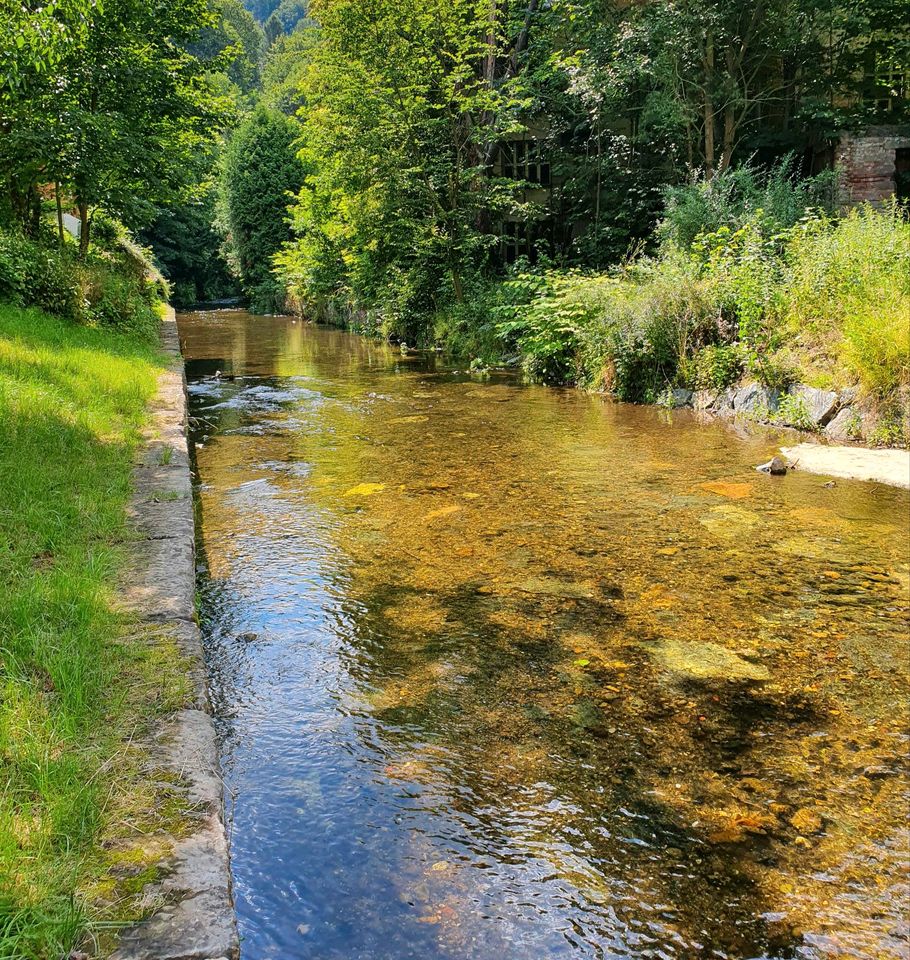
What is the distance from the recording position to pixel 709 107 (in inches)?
560

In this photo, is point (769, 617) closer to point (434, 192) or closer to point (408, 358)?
point (408, 358)

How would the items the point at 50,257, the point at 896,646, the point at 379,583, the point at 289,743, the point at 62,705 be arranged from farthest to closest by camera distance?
the point at 50,257
the point at 379,583
the point at 896,646
the point at 289,743
the point at 62,705

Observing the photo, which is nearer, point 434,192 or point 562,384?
point 562,384

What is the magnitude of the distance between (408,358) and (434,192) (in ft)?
12.8

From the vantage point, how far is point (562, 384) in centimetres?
1197

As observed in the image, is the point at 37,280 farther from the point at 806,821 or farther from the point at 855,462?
the point at 806,821

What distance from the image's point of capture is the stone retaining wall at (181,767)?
1.69 m

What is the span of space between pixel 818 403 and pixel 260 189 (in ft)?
103

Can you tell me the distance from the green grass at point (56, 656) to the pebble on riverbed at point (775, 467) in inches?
205

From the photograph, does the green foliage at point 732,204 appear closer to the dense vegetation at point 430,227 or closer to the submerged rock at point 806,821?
the dense vegetation at point 430,227

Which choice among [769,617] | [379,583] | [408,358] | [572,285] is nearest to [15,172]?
[408,358]

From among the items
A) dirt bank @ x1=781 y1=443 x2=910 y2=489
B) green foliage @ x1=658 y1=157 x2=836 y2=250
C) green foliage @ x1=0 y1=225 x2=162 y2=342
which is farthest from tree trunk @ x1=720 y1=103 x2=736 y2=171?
green foliage @ x1=0 y1=225 x2=162 y2=342

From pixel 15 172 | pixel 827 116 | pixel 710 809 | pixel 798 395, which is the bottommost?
pixel 710 809

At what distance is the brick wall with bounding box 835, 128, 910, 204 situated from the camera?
1455 cm
